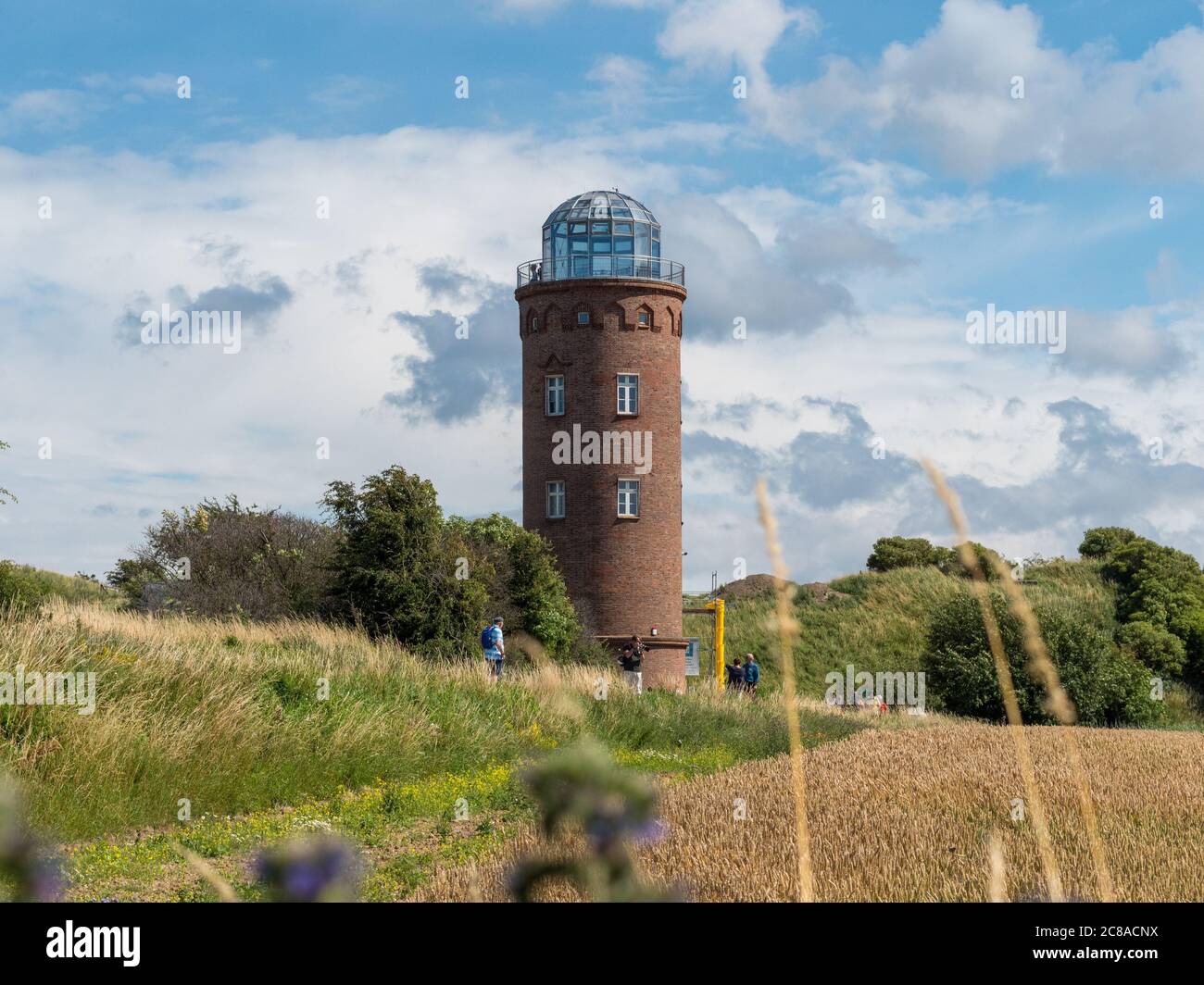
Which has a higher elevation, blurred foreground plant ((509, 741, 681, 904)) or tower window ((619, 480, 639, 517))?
tower window ((619, 480, 639, 517))

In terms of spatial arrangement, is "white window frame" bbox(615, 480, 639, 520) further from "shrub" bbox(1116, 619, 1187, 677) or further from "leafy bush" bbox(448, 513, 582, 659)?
"shrub" bbox(1116, 619, 1187, 677)

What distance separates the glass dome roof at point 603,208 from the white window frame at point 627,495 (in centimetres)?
964

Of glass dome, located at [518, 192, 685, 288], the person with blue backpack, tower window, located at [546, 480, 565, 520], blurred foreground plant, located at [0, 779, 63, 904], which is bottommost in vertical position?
the person with blue backpack

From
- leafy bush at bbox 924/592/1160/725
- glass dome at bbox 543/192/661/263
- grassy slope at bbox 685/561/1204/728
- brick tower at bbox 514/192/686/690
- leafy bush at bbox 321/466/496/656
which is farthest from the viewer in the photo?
grassy slope at bbox 685/561/1204/728

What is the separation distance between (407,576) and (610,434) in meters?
14.9

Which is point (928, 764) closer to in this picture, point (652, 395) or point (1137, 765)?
point (1137, 765)

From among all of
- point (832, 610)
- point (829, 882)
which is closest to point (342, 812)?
point (829, 882)

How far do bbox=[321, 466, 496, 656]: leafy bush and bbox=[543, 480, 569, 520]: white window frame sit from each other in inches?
475

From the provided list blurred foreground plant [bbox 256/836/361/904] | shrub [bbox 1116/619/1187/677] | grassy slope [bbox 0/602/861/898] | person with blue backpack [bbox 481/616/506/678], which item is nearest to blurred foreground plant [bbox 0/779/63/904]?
blurred foreground plant [bbox 256/836/361/904]

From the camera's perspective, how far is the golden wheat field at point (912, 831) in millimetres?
6953

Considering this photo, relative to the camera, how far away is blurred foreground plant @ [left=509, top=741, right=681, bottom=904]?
57.6 inches

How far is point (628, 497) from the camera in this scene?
4400 centimetres
